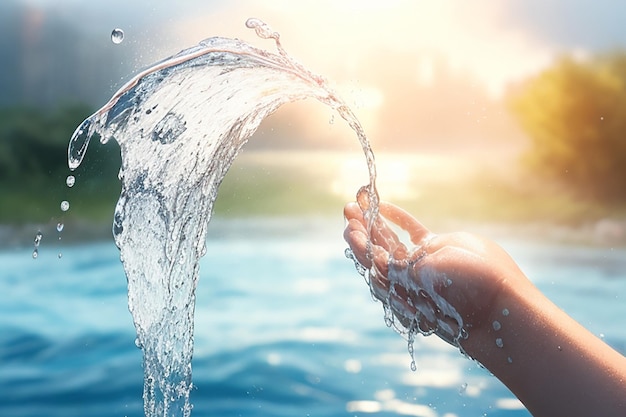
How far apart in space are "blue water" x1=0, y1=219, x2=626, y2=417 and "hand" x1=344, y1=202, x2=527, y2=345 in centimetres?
140

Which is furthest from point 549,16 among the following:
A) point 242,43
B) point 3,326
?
point 242,43

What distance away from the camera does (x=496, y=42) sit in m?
8.81

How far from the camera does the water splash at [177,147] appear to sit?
4.96ft

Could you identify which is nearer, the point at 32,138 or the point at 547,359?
the point at 547,359

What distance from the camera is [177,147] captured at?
1661 mm

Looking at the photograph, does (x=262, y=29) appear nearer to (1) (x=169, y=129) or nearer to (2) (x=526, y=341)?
(1) (x=169, y=129)

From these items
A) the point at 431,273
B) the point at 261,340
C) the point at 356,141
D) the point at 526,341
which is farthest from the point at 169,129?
the point at 356,141

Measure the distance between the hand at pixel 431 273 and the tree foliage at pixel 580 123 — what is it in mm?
8109

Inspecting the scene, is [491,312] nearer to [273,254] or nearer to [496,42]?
[273,254]

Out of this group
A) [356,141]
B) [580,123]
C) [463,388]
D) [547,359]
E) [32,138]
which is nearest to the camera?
[547,359]

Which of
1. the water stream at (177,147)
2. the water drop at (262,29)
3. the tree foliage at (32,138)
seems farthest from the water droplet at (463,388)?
the tree foliage at (32,138)

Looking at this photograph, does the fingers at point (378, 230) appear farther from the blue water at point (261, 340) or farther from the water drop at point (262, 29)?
the blue water at point (261, 340)

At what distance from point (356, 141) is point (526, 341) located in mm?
7021

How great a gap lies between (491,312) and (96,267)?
15.2 feet
